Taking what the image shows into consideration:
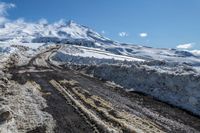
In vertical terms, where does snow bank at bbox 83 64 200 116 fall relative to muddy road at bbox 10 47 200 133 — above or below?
above

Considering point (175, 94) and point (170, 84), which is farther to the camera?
point (170, 84)

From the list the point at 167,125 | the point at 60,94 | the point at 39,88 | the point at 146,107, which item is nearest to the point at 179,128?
the point at 167,125

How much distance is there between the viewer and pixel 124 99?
22.4m

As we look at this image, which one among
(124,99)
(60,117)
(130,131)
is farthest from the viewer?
(124,99)

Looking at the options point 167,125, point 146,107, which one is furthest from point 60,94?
point 167,125

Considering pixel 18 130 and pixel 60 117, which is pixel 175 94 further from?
pixel 18 130

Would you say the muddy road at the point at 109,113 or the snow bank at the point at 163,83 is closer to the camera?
the muddy road at the point at 109,113

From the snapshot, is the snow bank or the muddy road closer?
the muddy road

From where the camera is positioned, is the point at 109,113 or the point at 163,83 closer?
the point at 109,113

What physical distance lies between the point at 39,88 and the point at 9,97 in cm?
455

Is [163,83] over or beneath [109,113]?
over

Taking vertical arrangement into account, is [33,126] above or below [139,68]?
below

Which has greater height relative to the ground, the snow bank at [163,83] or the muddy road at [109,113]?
the snow bank at [163,83]

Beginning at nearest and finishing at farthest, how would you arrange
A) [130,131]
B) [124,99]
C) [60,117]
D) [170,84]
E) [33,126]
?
[130,131], [33,126], [60,117], [124,99], [170,84]
